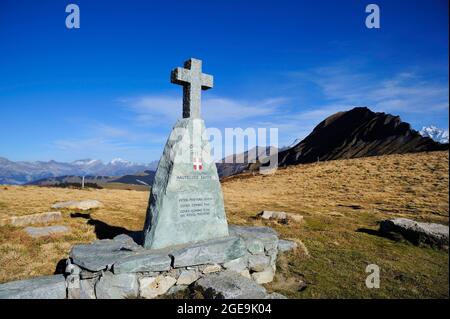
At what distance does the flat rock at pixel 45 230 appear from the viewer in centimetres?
1280

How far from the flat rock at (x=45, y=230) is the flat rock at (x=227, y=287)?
8.35m

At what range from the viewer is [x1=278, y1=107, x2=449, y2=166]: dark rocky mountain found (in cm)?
11661

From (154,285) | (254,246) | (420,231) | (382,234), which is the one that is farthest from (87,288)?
(382,234)

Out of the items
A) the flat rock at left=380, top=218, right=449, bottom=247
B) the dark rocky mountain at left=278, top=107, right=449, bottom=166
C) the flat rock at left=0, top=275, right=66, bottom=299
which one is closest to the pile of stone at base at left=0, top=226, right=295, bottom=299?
the flat rock at left=0, top=275, right=66, bottom=299

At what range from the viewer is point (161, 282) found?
7672 millimetres

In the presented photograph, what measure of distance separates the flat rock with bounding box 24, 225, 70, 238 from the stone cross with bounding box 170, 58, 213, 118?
7.88 metres

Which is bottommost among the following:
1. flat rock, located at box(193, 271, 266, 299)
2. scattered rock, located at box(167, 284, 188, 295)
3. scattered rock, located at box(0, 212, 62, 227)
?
scattered rock, located at box(167, 284, 188, 295)

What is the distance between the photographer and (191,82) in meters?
9.84

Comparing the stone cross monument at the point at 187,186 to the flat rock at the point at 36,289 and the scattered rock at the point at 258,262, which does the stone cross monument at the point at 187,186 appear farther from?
the flat rock at the point at 36,289

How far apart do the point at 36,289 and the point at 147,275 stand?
2.33 meters

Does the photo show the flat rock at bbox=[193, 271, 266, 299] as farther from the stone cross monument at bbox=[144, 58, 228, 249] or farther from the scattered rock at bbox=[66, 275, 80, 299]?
the scattered rock at bbox=[66, 275, 80, 299]

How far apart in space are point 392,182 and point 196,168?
34359 mm

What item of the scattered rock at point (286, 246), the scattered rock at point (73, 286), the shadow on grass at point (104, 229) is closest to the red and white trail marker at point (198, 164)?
the scattered rock at point (73, 286)

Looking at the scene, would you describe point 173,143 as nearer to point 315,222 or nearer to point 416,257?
point 416,257
